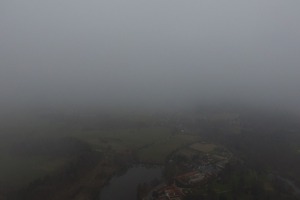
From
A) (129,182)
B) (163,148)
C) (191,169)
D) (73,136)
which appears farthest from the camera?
(73,136)

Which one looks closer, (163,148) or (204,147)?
(163,148)

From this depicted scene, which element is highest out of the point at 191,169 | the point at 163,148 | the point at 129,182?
the point at 163,148

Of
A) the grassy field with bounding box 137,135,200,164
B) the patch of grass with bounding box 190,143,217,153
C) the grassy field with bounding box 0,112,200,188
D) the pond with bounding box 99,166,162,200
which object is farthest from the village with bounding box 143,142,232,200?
the grassy field with bounding box 0,112,200,188

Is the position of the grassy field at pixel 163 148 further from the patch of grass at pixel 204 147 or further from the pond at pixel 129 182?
the pond at pixel 129 182

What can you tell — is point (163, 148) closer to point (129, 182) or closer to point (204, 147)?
point (204, 147)

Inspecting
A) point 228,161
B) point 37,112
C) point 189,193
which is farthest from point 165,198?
point 37,112

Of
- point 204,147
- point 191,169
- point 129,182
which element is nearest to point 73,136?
point 129,182

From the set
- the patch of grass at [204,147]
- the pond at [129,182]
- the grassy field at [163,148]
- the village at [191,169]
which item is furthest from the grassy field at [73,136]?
the pond at [129,182]

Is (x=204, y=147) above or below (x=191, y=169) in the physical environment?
above
